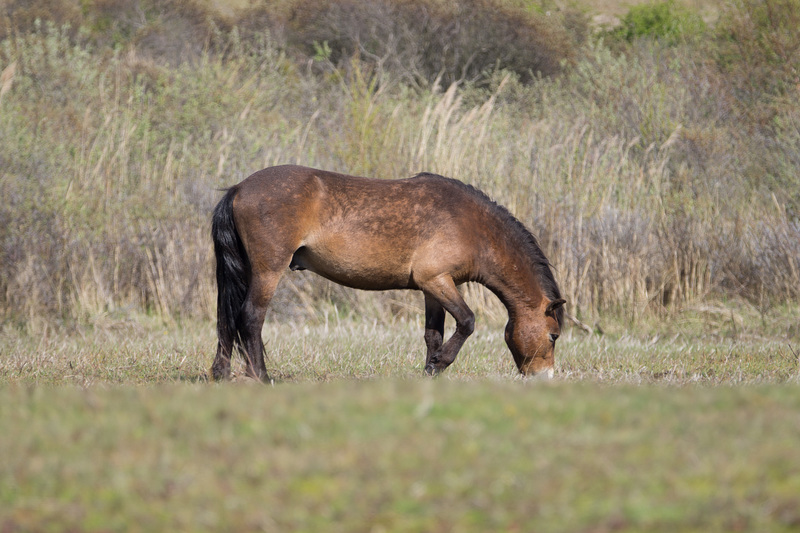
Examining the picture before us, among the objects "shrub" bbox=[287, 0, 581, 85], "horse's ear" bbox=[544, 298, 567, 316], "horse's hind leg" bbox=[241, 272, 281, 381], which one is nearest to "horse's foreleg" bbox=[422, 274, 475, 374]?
"horse's ear" bbox=[544, 298, 567, 316]

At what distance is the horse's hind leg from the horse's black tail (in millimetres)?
168

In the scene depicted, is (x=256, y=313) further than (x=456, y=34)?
No

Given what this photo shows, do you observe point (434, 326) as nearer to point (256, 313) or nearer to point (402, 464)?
point (256, 313)

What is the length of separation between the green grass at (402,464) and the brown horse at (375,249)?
12.2 ft

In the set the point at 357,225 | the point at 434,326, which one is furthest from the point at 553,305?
the point at 357,225

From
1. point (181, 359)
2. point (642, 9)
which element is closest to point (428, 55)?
point (642, 9)

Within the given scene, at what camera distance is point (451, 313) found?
296 inches

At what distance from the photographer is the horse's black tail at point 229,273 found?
24.5 feet

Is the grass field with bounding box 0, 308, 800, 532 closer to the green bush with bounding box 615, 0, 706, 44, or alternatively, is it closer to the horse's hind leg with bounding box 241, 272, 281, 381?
the horse's hind leg with bounding box 241, 272, 281, 381

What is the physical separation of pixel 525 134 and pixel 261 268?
808cm

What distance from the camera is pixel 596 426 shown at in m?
3.35

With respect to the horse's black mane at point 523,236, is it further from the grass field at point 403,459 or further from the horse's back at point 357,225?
the grass field at point 403,459

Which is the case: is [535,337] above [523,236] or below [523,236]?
below

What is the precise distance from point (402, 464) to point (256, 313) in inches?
176
